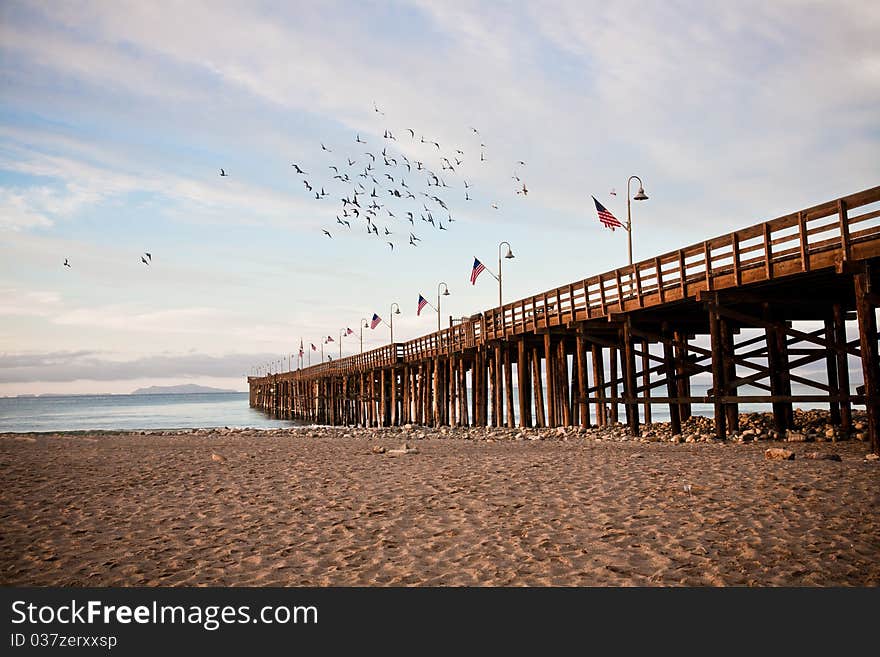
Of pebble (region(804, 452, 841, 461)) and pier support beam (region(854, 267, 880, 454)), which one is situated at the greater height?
pier support beam (region(854, 267, 880, 454))

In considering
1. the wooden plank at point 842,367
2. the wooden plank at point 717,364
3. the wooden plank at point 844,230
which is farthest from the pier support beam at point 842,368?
the wooden plank at point 844,230

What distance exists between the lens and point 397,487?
10312mm

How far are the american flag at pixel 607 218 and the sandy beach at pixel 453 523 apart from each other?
439 inches

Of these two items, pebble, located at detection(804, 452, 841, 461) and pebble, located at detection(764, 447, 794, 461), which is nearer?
pebble, located at detection(804, 452, 841, 461)

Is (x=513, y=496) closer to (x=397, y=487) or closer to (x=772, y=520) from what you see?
(x=397, y=487)

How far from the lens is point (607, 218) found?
75.7 feet

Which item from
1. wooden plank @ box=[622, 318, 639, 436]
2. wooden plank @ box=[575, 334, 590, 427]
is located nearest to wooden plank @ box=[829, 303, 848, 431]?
wooden plank @ box=[622, 318, 639, 436]

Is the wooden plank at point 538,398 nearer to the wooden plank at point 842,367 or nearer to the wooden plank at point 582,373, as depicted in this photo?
the wooden plank at point 582,373

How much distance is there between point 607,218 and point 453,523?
17274mm

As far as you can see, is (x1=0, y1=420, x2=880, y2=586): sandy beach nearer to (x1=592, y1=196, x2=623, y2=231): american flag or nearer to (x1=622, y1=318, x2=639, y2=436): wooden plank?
(x1=622, y1=318, x2=639, y2=436): wooden plank

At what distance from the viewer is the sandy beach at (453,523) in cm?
600

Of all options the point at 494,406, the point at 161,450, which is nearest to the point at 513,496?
the point at 161,450

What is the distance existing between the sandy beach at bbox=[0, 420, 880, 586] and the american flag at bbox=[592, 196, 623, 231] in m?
11.2

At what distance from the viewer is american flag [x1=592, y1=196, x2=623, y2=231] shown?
23.0m
